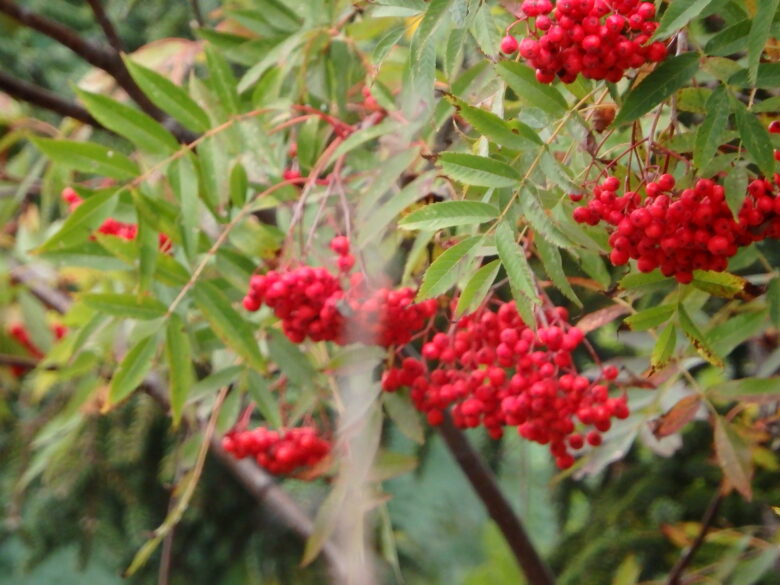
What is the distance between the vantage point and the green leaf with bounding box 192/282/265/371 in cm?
108

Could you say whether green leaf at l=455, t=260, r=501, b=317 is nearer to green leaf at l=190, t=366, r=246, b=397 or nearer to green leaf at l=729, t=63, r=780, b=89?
green leaf at l=729, t=63, r=780, b=89

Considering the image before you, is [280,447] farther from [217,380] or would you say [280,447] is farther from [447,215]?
[447,215]

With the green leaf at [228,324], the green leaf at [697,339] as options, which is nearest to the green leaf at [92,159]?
the green leaf at [228,324]

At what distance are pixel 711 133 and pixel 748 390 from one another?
1.41 feet

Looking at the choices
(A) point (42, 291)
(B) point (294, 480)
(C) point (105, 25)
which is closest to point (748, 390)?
(C) point (105, 25)

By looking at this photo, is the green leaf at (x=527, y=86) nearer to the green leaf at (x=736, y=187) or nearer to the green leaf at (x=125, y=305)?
the green leaf at (x=736, y=187)

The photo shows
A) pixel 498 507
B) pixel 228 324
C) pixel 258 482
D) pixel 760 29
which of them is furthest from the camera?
pixel 258 482

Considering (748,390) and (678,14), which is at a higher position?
(678,14)

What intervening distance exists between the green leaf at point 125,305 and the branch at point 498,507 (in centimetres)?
48

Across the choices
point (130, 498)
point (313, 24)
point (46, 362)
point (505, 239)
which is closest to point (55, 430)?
point (46, 362)

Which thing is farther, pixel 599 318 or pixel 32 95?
pixel 32 95

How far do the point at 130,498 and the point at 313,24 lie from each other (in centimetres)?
124

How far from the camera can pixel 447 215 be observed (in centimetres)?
74

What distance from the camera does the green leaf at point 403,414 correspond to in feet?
3.66
